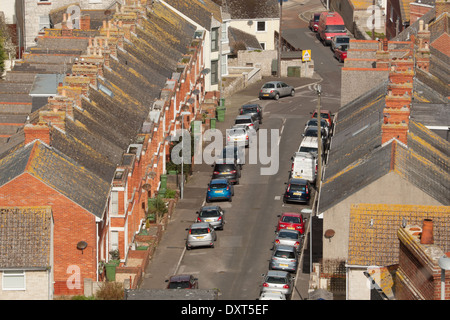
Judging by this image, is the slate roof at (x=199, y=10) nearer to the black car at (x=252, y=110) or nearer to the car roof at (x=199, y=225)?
the black car at (x=252, y=110)

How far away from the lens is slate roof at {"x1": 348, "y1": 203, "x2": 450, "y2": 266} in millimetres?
47188

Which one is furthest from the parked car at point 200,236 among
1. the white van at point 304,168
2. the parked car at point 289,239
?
the white van at point 304,168

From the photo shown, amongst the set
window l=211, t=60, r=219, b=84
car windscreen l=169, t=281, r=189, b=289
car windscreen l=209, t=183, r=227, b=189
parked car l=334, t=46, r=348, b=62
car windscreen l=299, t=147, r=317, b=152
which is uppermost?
parked car l=334, t=46, r=348, b=62

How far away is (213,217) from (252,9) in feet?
179

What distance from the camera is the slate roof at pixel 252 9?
11950 centimetres

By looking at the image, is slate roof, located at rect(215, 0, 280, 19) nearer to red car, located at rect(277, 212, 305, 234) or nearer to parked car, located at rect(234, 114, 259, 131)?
parked car, located at rect(234, 114, 259, 131)

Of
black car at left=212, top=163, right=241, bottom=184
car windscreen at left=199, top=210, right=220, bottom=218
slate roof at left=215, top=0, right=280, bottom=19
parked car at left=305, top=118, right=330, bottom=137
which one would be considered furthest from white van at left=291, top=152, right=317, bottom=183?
slate roof at left=215, top=0, right=280, bottom=19

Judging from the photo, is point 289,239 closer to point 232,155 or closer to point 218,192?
point 218,192

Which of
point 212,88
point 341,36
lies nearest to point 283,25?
point 341,36

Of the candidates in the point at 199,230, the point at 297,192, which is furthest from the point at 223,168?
the point at 199,230

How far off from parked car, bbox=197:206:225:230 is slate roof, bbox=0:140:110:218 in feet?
33.5

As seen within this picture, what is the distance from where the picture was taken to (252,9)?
120 meters

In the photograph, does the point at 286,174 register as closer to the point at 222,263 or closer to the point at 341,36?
the point at 222,263

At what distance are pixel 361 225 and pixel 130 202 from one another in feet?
66.3
